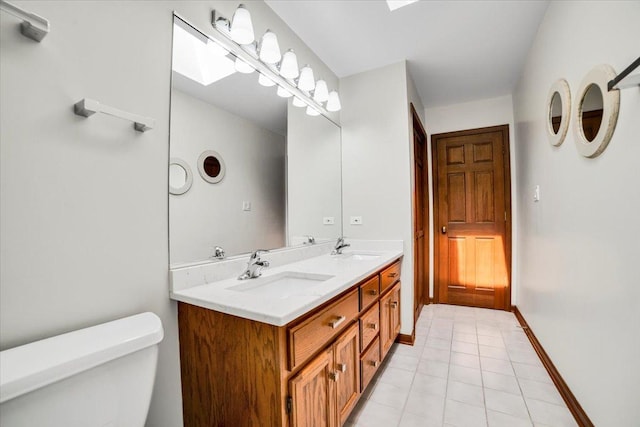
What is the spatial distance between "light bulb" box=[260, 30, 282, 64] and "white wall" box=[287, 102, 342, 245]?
1.32 ft

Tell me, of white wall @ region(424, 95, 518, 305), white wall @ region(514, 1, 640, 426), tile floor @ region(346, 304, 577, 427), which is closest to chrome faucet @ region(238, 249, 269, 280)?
tile floor @ region(346, 304, 577, 427)

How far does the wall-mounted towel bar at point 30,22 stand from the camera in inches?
26.3

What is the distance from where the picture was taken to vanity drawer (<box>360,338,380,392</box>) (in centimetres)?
147

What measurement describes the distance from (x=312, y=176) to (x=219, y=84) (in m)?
0.98

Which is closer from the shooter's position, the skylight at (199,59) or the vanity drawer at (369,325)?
the skylight at (199,59)

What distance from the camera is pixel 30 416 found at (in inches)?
24.0

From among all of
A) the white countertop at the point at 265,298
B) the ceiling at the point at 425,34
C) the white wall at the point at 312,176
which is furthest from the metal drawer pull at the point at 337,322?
the ceiling at the point at 425,34

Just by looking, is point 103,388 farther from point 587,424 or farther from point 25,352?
point 587,424

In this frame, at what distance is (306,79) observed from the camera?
194cm

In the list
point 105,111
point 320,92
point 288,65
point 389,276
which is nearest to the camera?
point 105,111

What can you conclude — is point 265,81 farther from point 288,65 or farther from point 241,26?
point 241,26

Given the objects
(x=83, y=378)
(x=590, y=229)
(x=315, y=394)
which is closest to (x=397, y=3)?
(x=590, y=229)

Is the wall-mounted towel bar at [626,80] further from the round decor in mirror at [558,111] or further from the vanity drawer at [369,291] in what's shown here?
the vanity drawer at [369,291]

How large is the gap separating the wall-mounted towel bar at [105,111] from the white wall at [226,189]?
0.54 feet
